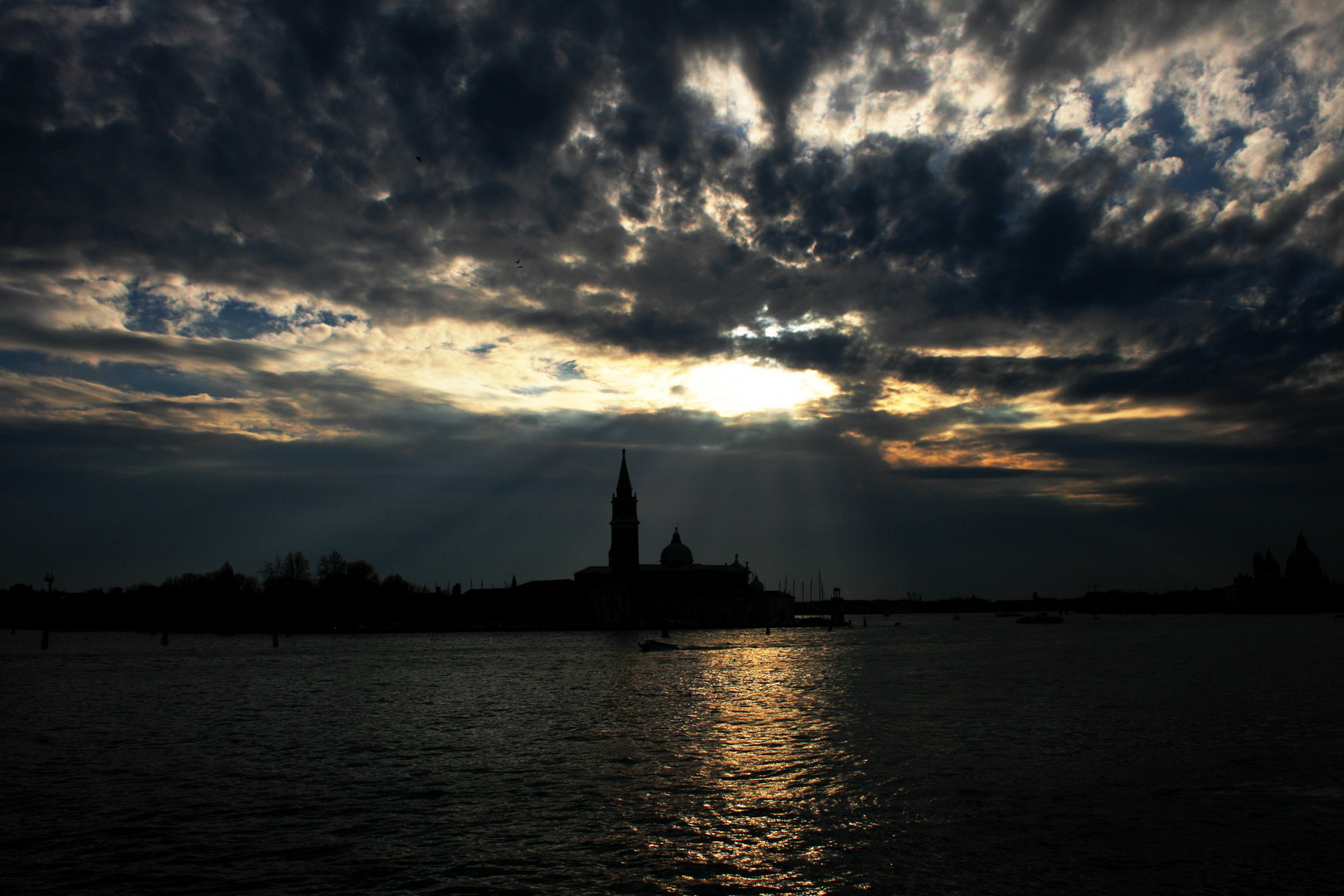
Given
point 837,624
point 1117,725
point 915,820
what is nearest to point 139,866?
point 915,820

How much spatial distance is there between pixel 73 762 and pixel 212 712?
11466 mm

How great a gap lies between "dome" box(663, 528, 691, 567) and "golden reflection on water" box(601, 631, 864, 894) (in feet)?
462

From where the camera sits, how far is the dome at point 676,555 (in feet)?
607

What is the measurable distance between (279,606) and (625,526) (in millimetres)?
58275

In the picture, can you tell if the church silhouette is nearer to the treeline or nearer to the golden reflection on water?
the treeline

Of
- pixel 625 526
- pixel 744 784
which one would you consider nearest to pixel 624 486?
pixel 625 526

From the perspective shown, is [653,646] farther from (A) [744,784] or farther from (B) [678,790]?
(B) [678,790]

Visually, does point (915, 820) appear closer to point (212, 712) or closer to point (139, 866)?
point (139, 866)

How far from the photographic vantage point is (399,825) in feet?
57.2

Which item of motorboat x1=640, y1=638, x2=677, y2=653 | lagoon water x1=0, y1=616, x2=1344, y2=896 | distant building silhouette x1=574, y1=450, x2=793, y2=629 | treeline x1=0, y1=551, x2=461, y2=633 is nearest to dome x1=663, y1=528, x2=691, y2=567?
distant building silhouette x1=574, y1=450, x2=793, y2=629

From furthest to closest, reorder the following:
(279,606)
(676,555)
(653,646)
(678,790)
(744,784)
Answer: (676,555) < (279,606) < (653,646) < (744,784) < (678,790)

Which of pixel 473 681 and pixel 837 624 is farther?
pixel 837 624

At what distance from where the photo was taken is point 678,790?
20359 mm

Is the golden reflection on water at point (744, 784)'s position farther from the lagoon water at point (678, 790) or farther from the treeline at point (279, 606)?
the treeline at point (279, 606)
